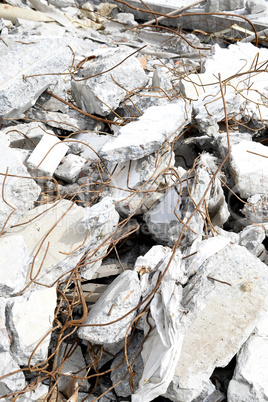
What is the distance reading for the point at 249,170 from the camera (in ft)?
11.0

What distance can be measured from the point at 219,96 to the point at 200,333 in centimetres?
227

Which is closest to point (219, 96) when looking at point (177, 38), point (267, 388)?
point (267, 388)

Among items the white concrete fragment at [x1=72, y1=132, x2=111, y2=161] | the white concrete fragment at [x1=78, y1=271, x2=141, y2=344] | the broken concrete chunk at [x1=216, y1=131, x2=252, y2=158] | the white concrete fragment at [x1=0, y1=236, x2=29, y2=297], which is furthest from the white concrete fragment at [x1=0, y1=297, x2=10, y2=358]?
the broken concrete chunk at [x1=216, y1=131, x2=252, y2=158]

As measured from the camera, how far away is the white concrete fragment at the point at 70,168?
3408 mm

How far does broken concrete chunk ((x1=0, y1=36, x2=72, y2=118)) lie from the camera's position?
3551 mm

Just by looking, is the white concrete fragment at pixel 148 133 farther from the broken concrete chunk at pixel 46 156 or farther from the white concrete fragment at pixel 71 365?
the white concrete fragment at pixel 71 365

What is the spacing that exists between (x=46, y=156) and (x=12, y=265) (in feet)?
3.52

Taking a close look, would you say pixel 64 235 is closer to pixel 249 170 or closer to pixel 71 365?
pixel 71 365

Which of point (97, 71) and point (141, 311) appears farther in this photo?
point (97, 71)

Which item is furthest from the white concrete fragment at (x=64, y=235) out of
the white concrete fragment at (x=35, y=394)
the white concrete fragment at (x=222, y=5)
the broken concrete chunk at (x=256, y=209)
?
the white concrete fragment at (x=222, y=5)

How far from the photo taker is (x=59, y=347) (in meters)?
2.63

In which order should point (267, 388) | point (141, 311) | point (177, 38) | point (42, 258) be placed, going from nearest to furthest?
point (267, 388), point (141, 311), point (42, 258), point (177, 38)

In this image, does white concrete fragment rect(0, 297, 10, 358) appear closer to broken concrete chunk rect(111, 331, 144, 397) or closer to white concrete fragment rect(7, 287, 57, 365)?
white concrete fragment rect(7, 287, 57, 365)

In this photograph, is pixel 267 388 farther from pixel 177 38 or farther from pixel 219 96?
pixel 177 38
